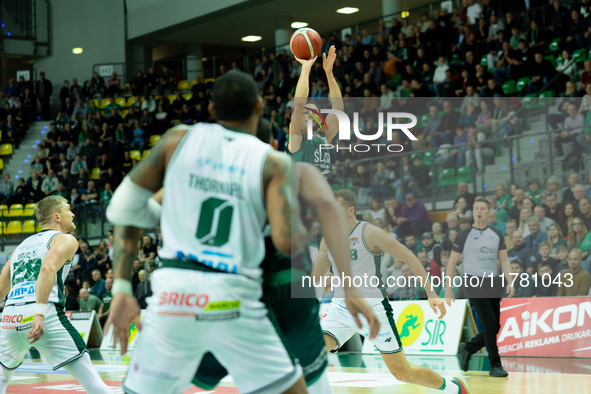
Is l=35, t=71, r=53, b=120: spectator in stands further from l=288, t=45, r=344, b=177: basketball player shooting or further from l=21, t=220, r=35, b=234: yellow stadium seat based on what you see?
l=288, t=45, r=344, b=177: basketball player shooting

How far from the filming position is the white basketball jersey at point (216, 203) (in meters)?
2.86

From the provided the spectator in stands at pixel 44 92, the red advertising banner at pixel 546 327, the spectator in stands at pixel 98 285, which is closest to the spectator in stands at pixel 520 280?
the red advertising banner at pixel 546 327

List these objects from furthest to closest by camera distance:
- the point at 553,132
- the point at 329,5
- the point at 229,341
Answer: the point at 329,5
the point at 553,132
the point at 229,341

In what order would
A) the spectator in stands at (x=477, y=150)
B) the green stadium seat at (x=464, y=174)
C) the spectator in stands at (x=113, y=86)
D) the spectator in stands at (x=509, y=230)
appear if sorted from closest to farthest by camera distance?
the spectator in stands at (x=509, y=230) → the spectator in stands at (x=477, y=150) → the green stadium seat at (x=464, y=174) → the spectator in stands at (x=113, y=86)

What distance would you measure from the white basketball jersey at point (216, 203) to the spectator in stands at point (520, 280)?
9.48 metres

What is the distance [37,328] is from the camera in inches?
219

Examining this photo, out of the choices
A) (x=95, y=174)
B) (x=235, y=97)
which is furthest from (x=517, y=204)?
(x=95, y=174)

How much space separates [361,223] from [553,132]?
8.07 meters

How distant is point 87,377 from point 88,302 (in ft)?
36.0

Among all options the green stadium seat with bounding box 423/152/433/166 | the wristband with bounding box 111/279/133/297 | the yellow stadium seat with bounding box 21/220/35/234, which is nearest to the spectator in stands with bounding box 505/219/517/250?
the green stadium seat with bounding box 423/152/433/166

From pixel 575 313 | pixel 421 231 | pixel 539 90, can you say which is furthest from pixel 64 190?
pixel 575 313

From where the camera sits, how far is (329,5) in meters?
25.6

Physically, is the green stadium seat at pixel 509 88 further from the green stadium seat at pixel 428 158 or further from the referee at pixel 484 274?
the referee at pixel 484 274

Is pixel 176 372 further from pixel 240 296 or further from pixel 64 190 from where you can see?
pixel 64 190
